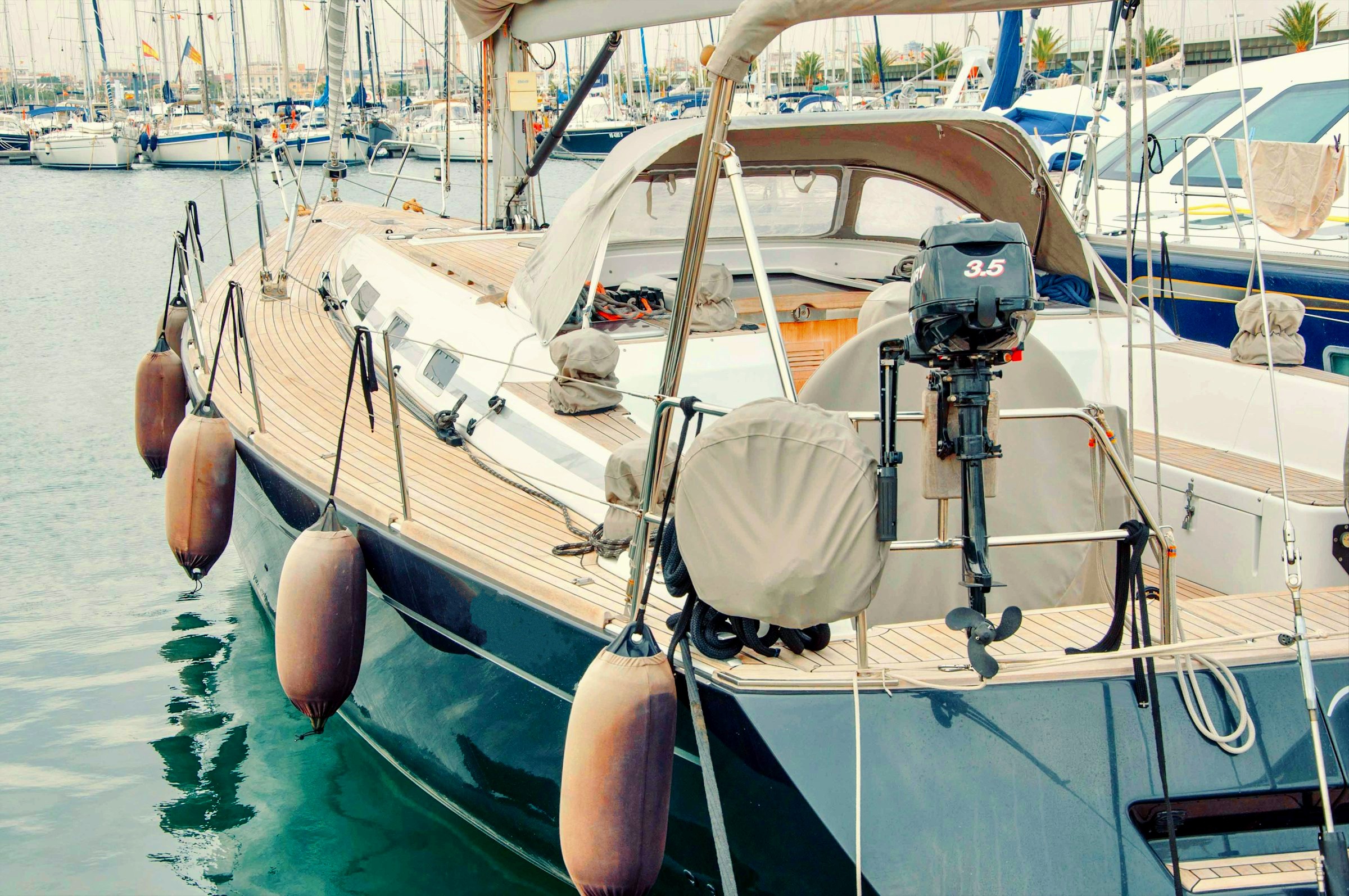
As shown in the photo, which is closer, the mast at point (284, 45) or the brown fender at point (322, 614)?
the brown fender at point (322, 614)

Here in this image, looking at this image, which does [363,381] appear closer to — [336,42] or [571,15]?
[571,15]

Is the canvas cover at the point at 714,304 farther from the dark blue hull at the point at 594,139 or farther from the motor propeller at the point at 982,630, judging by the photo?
the dark blue hull at the point at 594,139

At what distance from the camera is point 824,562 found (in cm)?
250

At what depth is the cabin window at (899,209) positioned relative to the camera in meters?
6.05

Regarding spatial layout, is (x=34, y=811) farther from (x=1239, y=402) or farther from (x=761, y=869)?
(x=1239, y=402)

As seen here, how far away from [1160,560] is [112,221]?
2643 centimetres

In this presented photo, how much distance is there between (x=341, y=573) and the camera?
153 inches

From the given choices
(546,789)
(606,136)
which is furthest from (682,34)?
(546,789)

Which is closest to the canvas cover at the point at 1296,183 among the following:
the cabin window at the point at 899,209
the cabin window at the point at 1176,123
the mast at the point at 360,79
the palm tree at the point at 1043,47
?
the cabin window at the point at 1176,123

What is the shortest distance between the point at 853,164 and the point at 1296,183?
4.74m

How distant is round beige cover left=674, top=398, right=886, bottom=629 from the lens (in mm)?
2512

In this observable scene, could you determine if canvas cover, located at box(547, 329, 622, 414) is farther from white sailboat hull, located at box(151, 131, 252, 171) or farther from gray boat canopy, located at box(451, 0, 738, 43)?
white sailboat hull, located at box(151, 131, 252, 171)

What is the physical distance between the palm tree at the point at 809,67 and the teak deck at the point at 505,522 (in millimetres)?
38168

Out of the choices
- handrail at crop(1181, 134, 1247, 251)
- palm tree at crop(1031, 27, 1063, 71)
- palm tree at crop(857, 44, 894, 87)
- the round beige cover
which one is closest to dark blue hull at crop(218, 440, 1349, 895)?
the round beige cover
